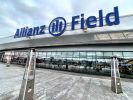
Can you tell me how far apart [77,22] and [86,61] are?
551cm

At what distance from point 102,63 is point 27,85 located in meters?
10.7

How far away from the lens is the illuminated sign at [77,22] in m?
10.9

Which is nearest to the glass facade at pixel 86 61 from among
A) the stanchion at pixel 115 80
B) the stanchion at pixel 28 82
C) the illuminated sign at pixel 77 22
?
the illuminated sign at pixel 77 22

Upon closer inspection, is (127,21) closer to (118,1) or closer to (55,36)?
(118,1)

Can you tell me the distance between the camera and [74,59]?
46.1ft

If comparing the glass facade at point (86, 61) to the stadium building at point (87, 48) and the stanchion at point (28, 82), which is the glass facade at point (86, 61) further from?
the stanchion at point (28, 82)

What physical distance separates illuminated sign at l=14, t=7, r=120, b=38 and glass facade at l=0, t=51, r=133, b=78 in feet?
11.3

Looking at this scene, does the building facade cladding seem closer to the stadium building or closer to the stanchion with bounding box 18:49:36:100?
the stadium building

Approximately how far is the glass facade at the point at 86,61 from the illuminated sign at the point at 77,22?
3.46 metres

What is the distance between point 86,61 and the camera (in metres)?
13.3

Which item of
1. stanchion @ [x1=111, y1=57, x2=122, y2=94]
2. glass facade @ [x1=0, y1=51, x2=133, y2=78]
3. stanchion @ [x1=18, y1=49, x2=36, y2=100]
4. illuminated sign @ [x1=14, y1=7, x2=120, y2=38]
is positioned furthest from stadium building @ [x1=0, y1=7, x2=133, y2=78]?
stanchion @ [x1=18, y1=49, x2=36, y2=100]

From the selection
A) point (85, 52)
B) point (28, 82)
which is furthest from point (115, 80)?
point (85, 52)

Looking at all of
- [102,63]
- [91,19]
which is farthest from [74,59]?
[91,19]

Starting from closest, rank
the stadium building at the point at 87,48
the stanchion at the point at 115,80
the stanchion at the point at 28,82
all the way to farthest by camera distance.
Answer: the stanchion at the point at 28,82
the stanchion at the point at 115,80
the stadium building at the point at 87,48
